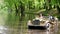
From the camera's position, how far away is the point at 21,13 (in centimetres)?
3091

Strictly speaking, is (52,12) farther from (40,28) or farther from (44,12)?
(40,28)

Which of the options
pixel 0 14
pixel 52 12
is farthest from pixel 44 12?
pixel 0 14

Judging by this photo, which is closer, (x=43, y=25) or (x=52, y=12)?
(x=43, y=25)

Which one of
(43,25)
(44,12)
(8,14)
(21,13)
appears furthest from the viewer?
(8,14)

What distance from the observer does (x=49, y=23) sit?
15961 millimetres

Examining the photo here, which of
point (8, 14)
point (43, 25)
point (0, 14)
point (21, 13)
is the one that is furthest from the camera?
point (0, 14)

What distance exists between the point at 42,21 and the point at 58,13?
13.5 meters

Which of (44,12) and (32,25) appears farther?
(44,12)

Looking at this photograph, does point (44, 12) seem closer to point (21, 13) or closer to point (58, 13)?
point (58, 13)

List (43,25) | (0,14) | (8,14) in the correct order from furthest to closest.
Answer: (0,14), (8,14), (43,25)

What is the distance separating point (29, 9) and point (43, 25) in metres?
16.0

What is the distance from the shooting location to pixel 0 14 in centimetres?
3728

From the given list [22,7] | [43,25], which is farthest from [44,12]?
[43,25]

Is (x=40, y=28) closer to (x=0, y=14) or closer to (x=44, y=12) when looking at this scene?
(x=44, y=12)
